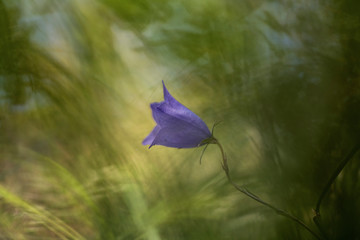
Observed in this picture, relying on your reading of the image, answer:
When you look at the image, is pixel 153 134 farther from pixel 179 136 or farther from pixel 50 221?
pixel 50 221

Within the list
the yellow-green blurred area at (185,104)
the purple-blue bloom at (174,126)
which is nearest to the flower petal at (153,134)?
the purple-blue bloom at (174,126)

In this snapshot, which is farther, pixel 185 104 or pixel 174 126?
pixel 185 104

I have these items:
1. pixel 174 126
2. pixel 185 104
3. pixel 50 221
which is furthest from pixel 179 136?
pixel 50 221

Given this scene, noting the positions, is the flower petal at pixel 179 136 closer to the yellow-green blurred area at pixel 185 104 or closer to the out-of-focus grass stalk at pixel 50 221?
the yellow-green blurred area at pixel 185 104

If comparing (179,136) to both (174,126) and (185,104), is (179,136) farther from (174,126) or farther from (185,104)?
(185,104)

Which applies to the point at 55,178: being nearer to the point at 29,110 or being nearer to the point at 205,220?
the point at 29,110

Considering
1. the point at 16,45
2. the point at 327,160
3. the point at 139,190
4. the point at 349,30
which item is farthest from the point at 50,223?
the point at 349,30

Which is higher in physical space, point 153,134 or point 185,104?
point 185,104
